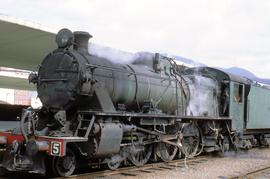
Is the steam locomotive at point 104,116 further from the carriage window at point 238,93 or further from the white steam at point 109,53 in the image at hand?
the carriage window at point 238,93

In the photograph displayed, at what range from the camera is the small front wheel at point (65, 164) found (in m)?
9.10

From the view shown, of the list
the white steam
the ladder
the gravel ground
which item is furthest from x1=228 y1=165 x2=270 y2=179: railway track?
the white steam

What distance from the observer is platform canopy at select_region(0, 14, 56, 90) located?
14423 millimetres

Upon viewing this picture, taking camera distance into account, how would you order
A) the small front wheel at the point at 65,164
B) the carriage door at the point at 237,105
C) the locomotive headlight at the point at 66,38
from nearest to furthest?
the small front wheel at the point at 65,164
the locomotive headlight at the point at 66,38
the carriage door at the point at 237,105

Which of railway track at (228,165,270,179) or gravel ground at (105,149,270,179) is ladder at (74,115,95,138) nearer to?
gravel ground at (105,149,270,179)

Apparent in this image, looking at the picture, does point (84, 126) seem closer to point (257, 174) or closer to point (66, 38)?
point (66, 38)

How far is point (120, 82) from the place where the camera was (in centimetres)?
1050

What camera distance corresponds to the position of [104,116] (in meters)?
9.55

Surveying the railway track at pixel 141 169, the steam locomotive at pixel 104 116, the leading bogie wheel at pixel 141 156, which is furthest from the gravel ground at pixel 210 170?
the steam locomotive at pixel 104 116

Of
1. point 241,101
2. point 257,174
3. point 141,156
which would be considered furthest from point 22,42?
point 257,174

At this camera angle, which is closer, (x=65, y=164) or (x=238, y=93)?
(x=65, y=164)

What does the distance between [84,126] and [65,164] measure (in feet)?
3.17

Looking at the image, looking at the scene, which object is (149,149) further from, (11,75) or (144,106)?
(11,75)

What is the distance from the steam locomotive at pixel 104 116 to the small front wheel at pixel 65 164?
0.07ft
